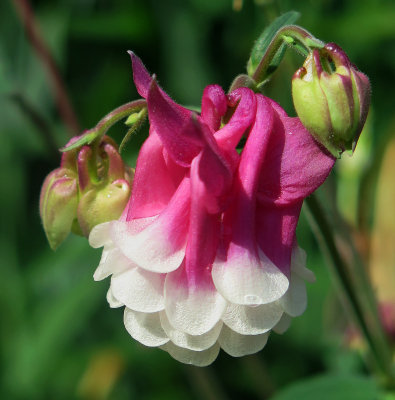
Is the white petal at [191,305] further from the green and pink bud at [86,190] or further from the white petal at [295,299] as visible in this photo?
the green and pink bud at [86,190]

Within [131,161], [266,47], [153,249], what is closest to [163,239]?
[153,249]

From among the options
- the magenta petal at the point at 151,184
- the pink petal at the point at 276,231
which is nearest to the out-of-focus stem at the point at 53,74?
the magenta petal at the point at 151,184

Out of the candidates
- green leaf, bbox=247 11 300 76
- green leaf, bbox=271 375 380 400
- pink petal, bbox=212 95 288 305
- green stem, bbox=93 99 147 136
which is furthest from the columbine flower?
green leaf, bbox=271 375 380 400

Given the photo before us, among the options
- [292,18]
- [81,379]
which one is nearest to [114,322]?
[81,379]

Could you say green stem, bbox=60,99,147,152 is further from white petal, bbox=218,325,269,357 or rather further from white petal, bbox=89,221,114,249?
white petal, bbox=218,325,269,357

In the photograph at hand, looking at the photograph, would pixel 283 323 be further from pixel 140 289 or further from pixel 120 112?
pixel 120 112
